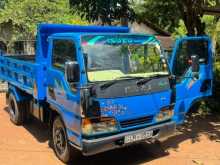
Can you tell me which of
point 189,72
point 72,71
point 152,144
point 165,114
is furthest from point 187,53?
point 72,71

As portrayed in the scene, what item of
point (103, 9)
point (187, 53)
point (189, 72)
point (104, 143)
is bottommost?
point (104, 143)

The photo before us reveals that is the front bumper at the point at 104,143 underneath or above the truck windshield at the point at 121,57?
underneath

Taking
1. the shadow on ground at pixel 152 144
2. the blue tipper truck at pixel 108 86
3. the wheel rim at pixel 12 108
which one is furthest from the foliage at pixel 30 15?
the blue tipper truck at pixel 108 86

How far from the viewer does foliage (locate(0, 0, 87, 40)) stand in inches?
765

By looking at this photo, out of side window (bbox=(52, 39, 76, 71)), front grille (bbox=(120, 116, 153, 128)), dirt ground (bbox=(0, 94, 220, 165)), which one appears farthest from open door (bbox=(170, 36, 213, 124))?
side window (bbox=(52, 39, 76, 71))

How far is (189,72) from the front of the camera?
6.82 m

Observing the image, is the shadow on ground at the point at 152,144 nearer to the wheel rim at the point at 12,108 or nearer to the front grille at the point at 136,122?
the wheel rim at the point at 12,108

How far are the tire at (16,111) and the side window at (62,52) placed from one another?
266 cm

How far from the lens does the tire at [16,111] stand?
27.9 feet

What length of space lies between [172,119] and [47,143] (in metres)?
2.62

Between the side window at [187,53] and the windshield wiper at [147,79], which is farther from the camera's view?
the side window at [187,53]

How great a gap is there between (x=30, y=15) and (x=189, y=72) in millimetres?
14397

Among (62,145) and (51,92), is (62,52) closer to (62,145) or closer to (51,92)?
(51,92)

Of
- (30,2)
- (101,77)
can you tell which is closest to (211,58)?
(101,77)
